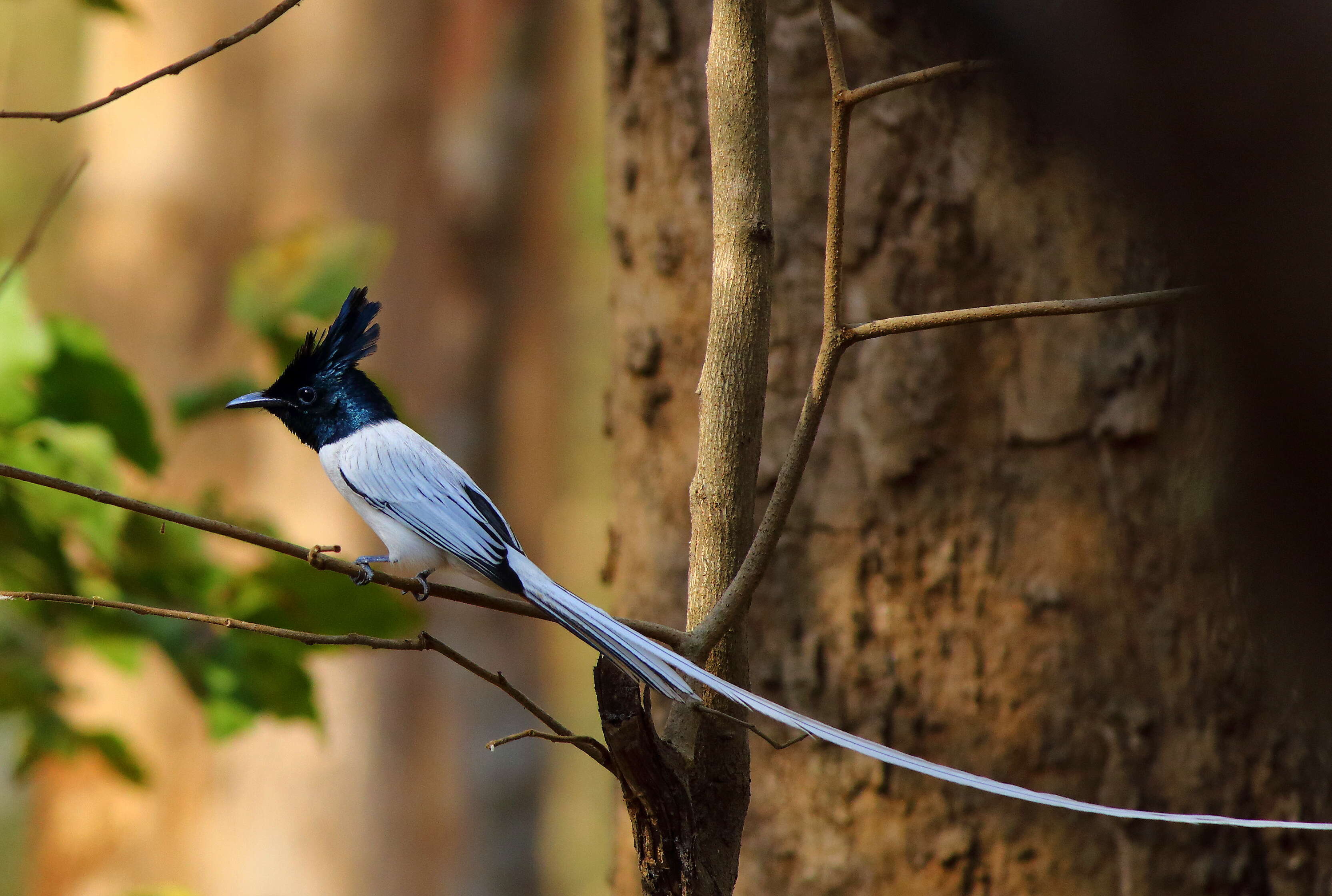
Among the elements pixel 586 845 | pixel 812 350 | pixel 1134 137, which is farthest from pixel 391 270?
pixel 586 845

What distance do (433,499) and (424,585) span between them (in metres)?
0.33

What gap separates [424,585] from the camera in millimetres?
1357

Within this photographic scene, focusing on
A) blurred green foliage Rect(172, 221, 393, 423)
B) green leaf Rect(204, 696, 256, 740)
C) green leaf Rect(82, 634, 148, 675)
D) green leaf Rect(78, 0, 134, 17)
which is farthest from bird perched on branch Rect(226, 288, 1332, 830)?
green leaf Rect(78, 0, 134, 17)

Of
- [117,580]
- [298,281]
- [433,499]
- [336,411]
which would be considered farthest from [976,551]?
[117,580]

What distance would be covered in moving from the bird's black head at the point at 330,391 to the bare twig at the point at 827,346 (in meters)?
0.76

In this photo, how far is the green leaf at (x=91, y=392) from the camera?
237 cm

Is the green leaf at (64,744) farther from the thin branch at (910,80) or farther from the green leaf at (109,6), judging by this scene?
the thin branch at (910,80)

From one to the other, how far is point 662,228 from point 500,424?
3465mm

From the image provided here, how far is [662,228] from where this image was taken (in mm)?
2537

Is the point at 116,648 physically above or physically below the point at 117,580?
below

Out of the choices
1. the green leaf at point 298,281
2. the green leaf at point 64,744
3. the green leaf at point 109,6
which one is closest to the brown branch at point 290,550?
the green leaf at point 298,281

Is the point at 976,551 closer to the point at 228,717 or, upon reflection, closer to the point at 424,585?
the point at 424,585

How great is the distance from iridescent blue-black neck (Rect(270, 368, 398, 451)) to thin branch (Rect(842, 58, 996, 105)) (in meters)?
0.92

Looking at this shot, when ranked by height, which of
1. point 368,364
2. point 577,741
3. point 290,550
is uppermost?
point 368,364
